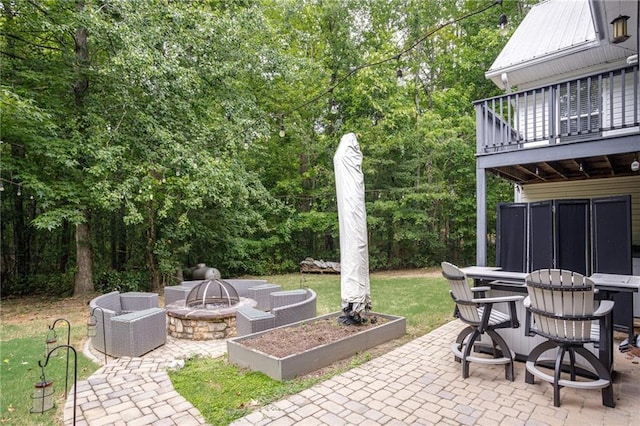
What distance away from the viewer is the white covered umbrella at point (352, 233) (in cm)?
467

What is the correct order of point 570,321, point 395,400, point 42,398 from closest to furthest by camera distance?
point 42,398 < point 570,321 < point 395,400

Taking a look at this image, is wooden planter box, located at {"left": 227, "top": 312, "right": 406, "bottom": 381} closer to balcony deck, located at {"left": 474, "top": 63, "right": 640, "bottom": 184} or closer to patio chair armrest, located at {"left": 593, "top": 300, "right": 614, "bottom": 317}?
patio chair armrest, located at {"left": 593, "top": 300, "right": 614, "bottom": 317}

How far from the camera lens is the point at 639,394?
10.2 feet

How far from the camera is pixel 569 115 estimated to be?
4789 mm

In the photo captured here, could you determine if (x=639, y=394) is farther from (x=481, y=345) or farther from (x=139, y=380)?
(x=139, y=380)

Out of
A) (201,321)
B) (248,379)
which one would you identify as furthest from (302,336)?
(201,321)

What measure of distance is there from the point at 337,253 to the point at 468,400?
1104cm

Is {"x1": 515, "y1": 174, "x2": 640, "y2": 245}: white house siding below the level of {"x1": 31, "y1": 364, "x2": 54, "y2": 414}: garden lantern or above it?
above

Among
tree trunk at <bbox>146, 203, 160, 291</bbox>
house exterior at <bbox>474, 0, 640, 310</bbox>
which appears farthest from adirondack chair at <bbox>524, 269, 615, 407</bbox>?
tree trunk at <bbox>146, 203, 160, 291</bbox>

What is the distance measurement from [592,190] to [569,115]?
3.45 m

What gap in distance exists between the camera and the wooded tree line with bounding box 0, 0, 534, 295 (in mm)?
7388

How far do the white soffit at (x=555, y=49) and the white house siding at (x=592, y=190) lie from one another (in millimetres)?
2391

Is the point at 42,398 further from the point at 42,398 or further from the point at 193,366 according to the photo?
the point at 193,366

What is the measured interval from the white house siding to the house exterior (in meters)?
0.02
